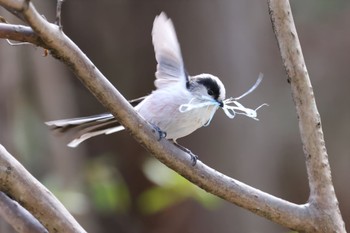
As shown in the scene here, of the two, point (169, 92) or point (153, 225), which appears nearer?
point (169, 92)

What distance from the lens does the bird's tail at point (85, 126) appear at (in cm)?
143

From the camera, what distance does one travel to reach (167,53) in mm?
1251

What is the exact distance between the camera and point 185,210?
146 inches

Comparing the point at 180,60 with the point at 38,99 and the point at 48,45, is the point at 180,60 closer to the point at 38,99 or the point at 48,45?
the point at 48,45

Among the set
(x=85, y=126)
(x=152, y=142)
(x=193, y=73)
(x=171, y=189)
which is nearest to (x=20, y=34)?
(x=152, y=142)

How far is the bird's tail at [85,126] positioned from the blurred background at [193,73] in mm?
1351

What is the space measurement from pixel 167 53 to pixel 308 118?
28 centimetres

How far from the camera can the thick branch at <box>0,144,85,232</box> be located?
1.15 m

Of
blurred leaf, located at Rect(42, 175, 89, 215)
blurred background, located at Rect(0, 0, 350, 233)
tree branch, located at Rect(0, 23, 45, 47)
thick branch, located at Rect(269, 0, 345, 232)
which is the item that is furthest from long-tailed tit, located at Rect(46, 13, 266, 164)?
blurred background, located at Rect(0, 0, 350, 233)

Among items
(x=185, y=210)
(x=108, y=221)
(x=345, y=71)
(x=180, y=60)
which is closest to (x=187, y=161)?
(x=180, y=60)

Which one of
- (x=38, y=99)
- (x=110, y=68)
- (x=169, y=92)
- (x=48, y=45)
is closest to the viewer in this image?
(x=48, y=45)

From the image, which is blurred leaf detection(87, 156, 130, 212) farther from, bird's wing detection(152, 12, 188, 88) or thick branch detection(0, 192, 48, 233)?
thick branch detection(0, 192, 48, 233)

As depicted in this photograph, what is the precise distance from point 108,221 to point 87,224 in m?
0.69

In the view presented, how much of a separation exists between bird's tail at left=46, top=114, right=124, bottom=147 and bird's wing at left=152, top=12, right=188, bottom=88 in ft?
0.57
